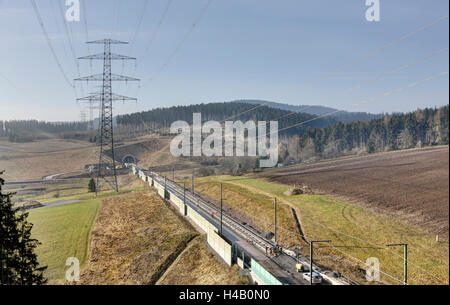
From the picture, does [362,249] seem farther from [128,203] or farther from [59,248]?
[128,203]

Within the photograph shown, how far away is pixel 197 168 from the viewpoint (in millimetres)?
97875

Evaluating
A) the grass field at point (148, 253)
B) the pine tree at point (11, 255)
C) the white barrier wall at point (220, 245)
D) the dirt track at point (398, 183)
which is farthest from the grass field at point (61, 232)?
the dirt track at point (398, 183)

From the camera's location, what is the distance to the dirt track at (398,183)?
38.9m

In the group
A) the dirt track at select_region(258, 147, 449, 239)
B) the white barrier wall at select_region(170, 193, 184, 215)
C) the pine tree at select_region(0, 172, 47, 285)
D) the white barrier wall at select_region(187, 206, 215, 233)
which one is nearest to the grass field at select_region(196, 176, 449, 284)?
the dirt track at select_region(258, 147, 449, 239)

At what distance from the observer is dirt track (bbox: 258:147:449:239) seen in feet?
128

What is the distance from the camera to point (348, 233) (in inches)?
1470

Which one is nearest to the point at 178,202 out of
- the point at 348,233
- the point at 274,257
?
the point at 274,257

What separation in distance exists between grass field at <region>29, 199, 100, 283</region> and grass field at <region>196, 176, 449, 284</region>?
2326cm

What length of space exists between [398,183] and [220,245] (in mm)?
36125

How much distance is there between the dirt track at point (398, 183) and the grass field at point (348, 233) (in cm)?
275

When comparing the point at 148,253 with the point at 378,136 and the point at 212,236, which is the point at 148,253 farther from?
the point at 378,136

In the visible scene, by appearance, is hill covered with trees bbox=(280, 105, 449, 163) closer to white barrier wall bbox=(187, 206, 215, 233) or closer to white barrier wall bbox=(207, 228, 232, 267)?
white barrier wall bbox=(187, 206, 215, 233)
